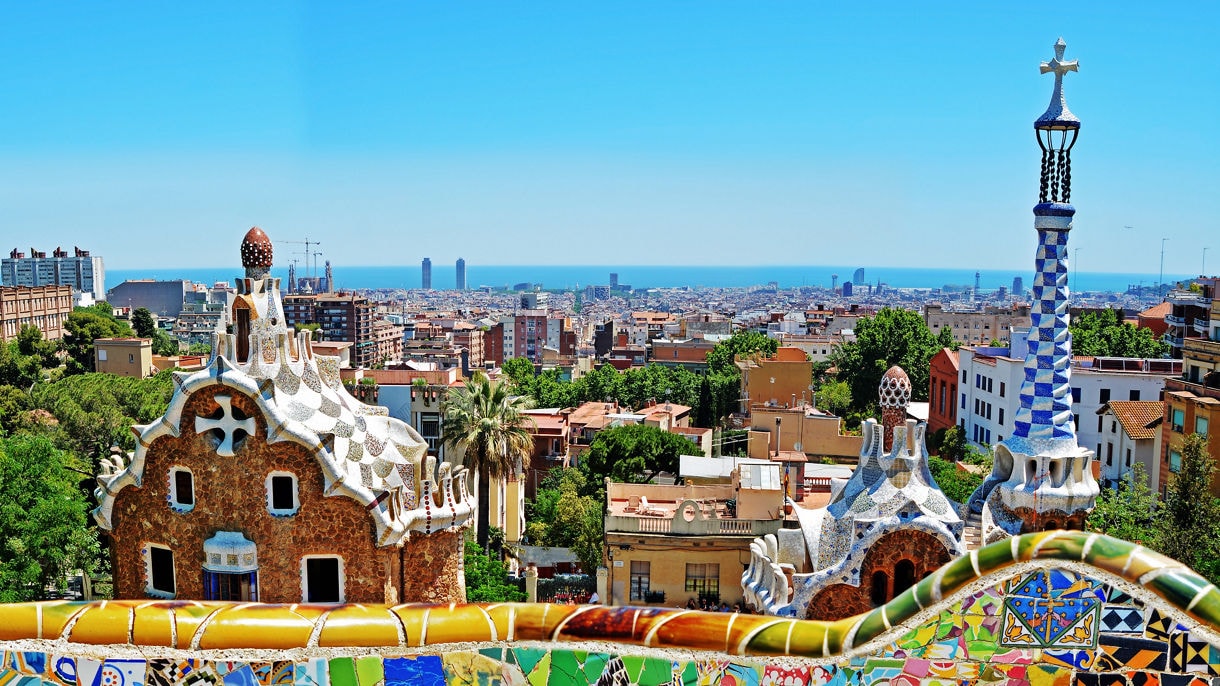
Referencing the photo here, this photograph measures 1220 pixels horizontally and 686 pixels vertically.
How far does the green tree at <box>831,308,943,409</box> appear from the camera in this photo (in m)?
63.0

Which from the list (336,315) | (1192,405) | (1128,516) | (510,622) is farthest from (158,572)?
(336,315)

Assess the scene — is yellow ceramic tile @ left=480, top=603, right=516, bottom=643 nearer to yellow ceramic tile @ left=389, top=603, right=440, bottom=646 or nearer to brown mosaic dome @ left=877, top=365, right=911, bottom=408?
yellow ceramic tile @ left=389, top=603, right=440, bottom=646

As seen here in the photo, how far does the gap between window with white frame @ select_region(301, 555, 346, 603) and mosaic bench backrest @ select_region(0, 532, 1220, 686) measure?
1099 centimetres

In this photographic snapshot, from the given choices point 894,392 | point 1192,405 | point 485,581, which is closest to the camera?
point 894,392

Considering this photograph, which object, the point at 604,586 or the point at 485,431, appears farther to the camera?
the point at 485,431

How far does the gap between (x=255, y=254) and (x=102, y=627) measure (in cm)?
1243

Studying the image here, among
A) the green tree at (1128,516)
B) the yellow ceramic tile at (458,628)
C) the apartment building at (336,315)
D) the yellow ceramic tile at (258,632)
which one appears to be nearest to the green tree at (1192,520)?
the green tree at (1128,516)

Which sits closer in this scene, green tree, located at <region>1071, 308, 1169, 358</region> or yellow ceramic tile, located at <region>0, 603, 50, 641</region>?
yellow ceramic tile, located at <region>0, 603, 50, 641</region>

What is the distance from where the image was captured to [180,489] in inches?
635

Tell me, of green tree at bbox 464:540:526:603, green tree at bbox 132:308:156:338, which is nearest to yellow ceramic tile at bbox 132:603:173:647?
green tree at bbox 464:540:526:603

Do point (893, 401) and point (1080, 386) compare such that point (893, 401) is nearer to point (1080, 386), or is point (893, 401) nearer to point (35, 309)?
point (1080, 386)

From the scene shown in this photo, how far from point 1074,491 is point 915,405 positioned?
43367 mm

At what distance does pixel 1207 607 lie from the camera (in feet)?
16.3

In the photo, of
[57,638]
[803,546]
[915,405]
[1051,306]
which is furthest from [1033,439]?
[915,405]
